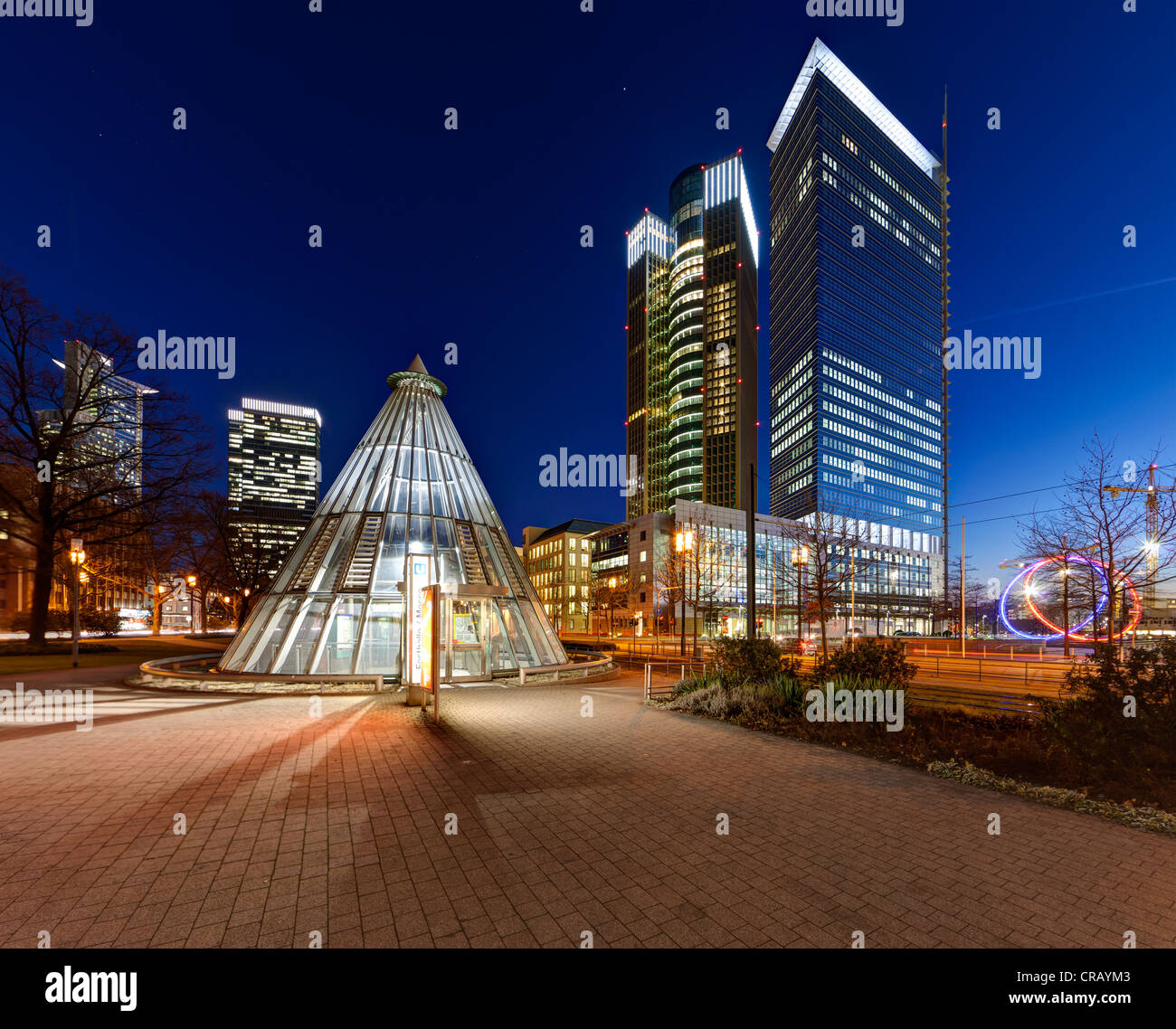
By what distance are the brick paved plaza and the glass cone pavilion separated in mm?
5763

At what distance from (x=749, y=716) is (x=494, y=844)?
726 centimetres

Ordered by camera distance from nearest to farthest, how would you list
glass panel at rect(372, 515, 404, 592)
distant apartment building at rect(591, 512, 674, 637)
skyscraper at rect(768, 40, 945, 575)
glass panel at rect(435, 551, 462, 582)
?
glass panel at rect(372, 515, 404, 592) < glass panel at rect(435, 551, 462, 582) < distant apartment building at rect(591, 512, 674, 637) < skyscraper at rect(768, 40, 945, 575)

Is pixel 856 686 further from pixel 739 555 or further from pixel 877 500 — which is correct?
pixel 877 500

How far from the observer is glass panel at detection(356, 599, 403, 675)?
15836 millimetres

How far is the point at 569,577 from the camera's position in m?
99.2

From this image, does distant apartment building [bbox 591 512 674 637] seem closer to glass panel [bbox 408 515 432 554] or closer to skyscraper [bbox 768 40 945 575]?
skyscraper [bbox 768 40 945 575]

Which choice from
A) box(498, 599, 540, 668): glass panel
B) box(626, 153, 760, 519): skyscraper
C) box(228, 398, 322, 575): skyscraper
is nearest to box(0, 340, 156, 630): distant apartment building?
box(498, 599, 540, 668): glass panel

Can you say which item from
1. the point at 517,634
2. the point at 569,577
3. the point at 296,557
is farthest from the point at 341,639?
the point at 569,577

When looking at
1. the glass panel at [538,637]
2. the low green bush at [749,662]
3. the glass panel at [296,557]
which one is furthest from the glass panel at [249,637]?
the low green bush at [749,662]

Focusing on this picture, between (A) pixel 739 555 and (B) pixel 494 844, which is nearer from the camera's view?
(B) pixel 494 844

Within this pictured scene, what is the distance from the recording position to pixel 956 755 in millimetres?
8172

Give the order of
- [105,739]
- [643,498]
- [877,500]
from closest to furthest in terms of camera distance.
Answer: [105,739] → [877,500] → [643,498]

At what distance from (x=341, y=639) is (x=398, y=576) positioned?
8.73ft

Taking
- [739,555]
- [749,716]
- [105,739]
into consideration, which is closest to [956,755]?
[749,716]
